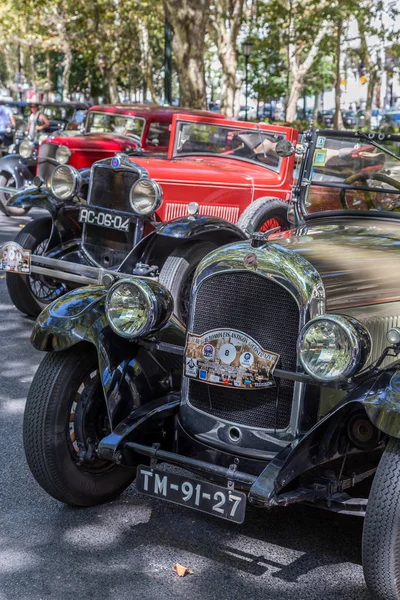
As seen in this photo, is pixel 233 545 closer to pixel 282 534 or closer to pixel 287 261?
pixel 282 534

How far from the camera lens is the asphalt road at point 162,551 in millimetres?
3438

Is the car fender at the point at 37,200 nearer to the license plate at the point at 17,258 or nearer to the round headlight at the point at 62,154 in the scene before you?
the license plate at the point at 17,258

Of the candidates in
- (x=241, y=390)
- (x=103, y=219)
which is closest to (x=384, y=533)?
(x=241, y=390)

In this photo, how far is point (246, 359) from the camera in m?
3.58

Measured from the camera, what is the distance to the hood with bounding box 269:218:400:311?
3789mm

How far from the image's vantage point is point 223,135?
30.5 feet

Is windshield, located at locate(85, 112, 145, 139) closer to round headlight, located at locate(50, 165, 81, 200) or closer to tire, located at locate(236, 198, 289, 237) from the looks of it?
tire, located at locate(236, 198, 289, 237)

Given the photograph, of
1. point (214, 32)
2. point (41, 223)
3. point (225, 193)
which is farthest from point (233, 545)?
point (214, 32)

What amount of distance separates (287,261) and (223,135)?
5869 mm

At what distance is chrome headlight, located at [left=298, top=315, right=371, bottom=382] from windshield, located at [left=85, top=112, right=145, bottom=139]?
30.2ft

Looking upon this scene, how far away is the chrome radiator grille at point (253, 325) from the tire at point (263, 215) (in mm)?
4324

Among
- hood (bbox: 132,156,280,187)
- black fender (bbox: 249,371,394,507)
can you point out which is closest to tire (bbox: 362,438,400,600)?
black fender (bbox: 249,371,394,507)

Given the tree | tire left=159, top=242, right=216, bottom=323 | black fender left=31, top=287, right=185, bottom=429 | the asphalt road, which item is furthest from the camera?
the tree

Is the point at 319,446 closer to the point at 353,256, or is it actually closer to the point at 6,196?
the point at 353,256
